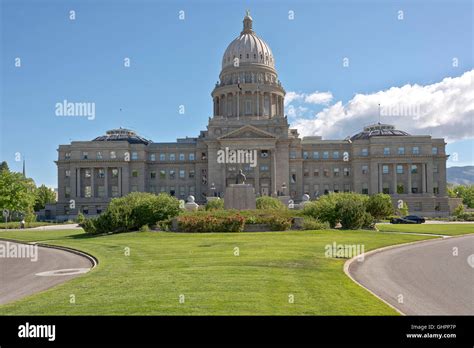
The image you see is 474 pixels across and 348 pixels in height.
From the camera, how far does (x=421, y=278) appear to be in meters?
18.8

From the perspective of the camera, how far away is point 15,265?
25547 mm

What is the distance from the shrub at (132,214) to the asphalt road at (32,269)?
1002 centimetres

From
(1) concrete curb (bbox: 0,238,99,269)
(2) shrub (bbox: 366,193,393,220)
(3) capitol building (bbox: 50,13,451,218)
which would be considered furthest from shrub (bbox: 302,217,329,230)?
(3) capitol building (bbox: 50,13,451,218)

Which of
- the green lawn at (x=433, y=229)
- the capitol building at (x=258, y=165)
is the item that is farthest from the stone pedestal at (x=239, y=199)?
the capitol building at (x=258, y=165)

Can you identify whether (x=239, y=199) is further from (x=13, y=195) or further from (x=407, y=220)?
(x=13, y=195)

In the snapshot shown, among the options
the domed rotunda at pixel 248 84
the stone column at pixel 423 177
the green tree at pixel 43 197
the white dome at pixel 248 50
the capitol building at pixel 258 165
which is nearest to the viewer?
the capitol building at pixel 258 165

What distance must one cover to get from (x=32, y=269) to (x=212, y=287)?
13.0m

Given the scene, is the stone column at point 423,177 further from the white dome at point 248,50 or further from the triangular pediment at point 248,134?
the white dome at point 248,50

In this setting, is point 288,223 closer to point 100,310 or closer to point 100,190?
point 100,310

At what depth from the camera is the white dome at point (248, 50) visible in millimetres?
118500

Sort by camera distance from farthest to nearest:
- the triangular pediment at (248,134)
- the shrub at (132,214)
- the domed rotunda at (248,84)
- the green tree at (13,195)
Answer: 1. the domed rotunda at (248,84)
2. the triangular pediment at (248,134)
3. the green tree at (13,195)
4. the shrub at (132,214)

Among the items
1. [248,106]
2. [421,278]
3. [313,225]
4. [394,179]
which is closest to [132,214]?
[313,225]
